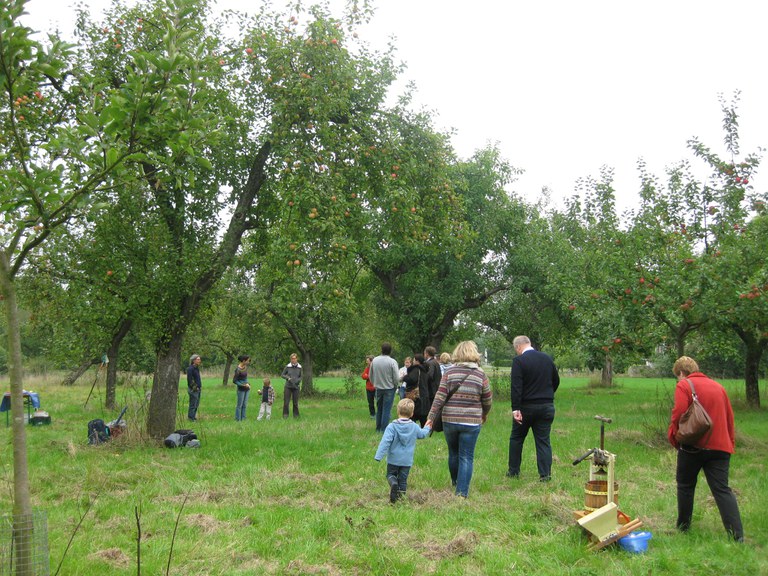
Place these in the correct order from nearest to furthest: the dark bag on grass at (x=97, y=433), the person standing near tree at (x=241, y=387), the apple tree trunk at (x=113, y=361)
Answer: the dark bag on grass at (x=97, y=433)
the person standing near tree at (x=241, y=387)
the apple tree trunk at (x=113, y=361)

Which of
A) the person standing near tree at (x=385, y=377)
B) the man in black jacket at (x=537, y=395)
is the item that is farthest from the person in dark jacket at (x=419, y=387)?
the man in black jacket at (x=537, y=395)

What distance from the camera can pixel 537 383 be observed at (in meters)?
8.42

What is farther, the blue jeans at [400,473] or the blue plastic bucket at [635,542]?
the blue jeans at [400,473]

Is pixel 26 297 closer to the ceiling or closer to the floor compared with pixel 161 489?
closer to the ceiling

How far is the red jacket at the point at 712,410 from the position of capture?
598cm

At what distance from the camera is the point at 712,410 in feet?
19.8

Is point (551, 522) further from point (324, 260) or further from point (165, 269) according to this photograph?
point (165, 269)

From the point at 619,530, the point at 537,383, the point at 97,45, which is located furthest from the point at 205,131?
the point at 97,45

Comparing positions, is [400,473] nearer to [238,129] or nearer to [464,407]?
[464,407]

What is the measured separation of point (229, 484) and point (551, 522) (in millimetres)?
4186

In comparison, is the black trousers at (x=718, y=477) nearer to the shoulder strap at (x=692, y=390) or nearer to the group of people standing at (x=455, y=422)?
the shoulder strap at (x=692, y=390)

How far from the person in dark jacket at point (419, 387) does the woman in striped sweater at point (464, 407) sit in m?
5.22

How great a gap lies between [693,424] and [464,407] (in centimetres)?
255

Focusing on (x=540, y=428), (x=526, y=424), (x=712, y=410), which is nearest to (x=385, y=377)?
(x=526, y=424)
